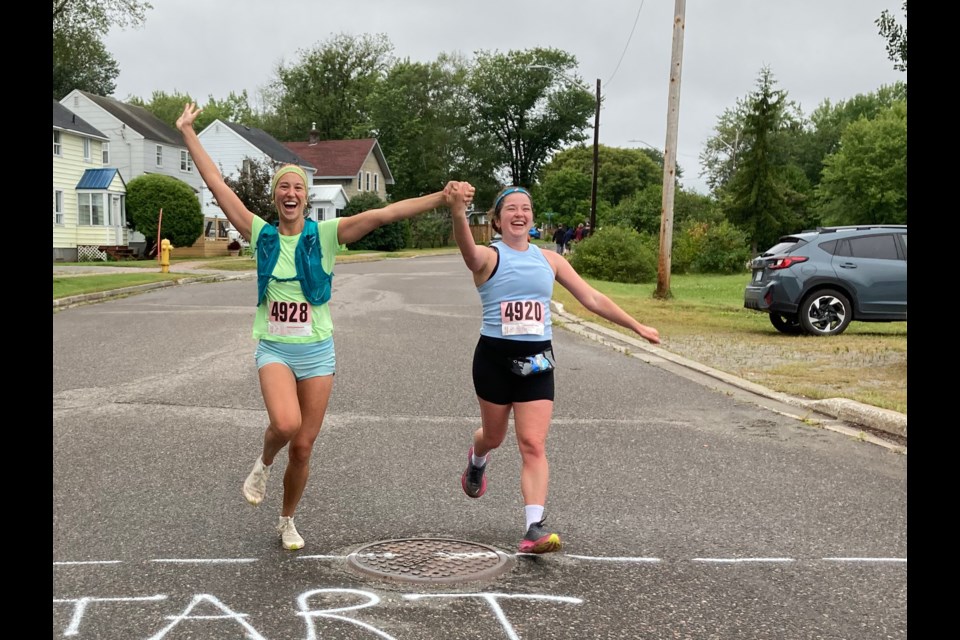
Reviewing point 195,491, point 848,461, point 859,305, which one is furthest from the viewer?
point 859,305

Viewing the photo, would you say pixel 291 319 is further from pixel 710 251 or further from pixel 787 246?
pixel 710 251

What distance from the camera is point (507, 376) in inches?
209

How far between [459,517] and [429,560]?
0.90 m

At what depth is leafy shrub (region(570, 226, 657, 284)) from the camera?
32812mm

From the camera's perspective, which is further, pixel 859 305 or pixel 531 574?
pixel 859 305

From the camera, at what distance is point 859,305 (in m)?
16.4

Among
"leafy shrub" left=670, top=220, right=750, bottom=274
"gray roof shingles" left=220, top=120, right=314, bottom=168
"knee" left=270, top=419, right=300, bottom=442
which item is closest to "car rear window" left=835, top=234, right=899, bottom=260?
"knee" left=270, top=419, right=300, bottom=442

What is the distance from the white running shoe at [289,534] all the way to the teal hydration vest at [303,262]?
4.18 ft

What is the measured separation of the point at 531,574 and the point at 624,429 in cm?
406

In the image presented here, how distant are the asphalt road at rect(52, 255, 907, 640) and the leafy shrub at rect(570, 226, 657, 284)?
21.1m
